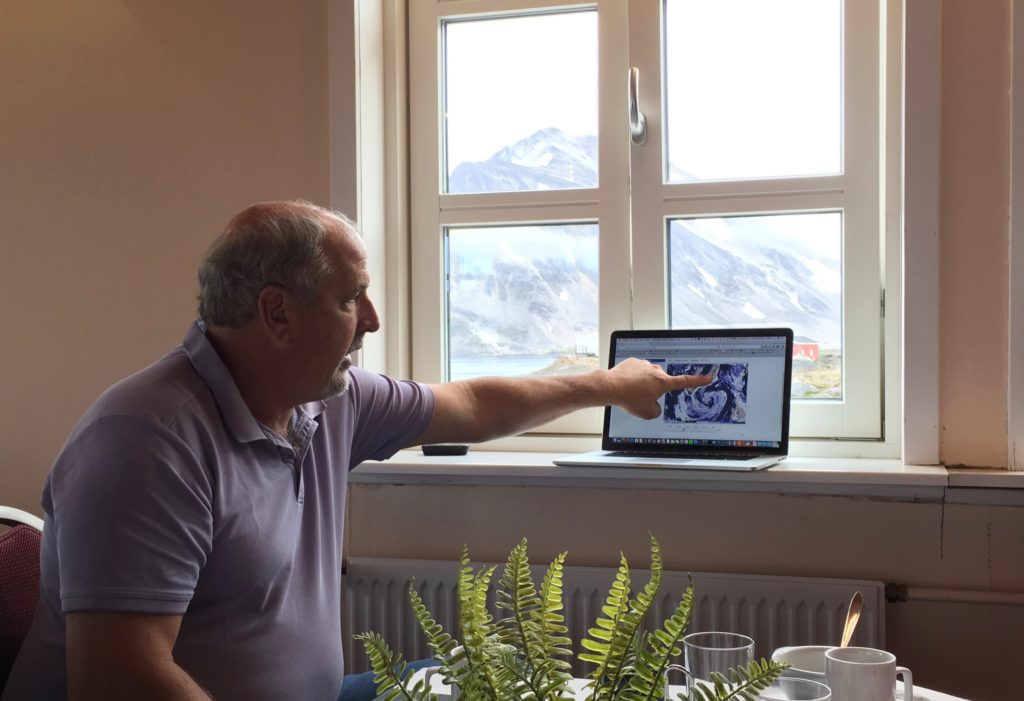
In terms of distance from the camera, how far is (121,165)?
8.09ft

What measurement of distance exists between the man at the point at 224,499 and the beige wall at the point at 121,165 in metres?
0.92

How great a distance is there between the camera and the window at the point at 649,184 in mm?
2201

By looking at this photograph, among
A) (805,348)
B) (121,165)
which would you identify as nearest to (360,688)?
(805,348)

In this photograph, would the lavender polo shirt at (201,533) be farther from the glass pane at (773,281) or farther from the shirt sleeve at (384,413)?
the glass pane at (773,281)

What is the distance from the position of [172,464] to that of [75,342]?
1409 millimetres

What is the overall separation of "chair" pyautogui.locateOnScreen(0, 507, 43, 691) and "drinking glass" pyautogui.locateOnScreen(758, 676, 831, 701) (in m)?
1.09

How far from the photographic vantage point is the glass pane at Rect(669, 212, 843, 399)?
222 cm

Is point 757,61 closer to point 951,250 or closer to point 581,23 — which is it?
point 581,23

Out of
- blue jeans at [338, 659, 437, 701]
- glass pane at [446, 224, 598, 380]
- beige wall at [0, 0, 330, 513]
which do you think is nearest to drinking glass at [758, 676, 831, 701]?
blue jeans at [338, 659, 437, 701]

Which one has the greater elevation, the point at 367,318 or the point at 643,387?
the point at 367,318

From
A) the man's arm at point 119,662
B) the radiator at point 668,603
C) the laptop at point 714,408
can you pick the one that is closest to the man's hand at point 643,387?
the laptop at point 714,408

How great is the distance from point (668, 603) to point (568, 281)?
81 centimetres

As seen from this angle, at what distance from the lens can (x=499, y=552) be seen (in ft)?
7.10

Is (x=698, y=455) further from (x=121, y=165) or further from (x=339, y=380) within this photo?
(x=121, y=165)
